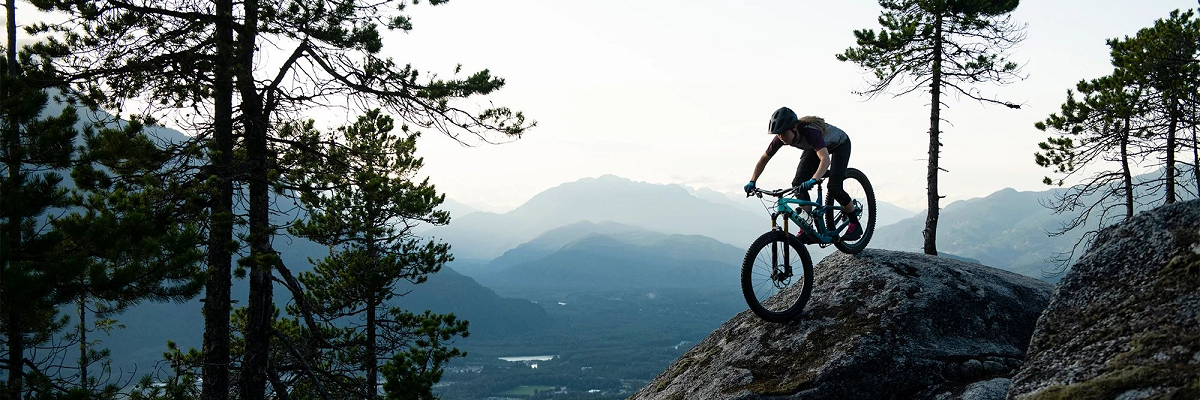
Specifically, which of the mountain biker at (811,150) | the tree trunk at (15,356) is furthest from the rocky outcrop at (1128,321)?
the tree trunk at (15,356)

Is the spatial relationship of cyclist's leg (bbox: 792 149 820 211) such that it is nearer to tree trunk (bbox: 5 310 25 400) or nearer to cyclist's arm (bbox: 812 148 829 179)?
cyclist's arm (bbox: 812 148 829 179)

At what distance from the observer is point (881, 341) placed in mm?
7148

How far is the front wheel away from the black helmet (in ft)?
4.09

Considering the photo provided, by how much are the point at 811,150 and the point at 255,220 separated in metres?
9.57

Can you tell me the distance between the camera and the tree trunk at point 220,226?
37.4 ft

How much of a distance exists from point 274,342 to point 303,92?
30.4 feet

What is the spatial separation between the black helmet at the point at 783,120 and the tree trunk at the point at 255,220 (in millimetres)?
8261

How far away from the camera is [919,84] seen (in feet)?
71.6

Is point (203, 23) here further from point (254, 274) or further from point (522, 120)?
point (522, 120)

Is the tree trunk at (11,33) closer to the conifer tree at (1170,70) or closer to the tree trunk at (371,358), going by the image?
the tree trunk at (371,358)

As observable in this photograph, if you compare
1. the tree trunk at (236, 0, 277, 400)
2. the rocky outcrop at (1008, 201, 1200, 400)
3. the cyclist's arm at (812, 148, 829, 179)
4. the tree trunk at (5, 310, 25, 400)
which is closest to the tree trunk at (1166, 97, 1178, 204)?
the cyclist's arm at (812, 148, 829, 179)

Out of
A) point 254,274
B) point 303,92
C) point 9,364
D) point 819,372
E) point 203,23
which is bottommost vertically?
point 819,372

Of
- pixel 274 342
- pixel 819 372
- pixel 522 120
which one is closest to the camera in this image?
pixel 819 372

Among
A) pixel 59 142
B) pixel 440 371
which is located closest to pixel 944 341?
pixel 59 142
